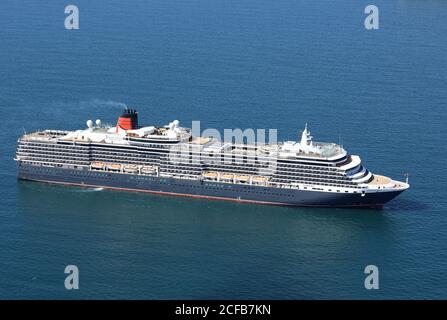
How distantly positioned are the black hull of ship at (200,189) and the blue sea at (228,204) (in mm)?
1487

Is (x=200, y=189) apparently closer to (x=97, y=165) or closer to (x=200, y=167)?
(x=200, y=167)

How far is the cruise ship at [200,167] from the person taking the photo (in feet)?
383

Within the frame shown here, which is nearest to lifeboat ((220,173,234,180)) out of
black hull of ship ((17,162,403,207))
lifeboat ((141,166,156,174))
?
black hull of ship ((17,162,403,207))

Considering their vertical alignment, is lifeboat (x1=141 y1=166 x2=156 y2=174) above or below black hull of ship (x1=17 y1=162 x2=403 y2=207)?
above

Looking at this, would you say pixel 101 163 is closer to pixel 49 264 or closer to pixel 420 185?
pixel 49 264

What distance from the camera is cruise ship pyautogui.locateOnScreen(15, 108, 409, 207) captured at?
4596 inches

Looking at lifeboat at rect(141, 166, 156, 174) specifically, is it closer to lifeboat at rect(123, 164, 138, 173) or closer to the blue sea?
lifeboat at rect(123, 164, 138, 173)

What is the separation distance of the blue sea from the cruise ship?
217cm

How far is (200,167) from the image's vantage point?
122 metres

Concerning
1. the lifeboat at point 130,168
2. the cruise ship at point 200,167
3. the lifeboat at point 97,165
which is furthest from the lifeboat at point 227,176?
the lifeboat at point 97,165

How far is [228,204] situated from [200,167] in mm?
7430

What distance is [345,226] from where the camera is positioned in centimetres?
11081

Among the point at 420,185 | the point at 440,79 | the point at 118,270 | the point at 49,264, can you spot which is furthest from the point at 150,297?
the point at 440,79

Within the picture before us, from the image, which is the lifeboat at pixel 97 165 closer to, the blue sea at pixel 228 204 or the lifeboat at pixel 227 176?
the blue sea at pixel 228 204
